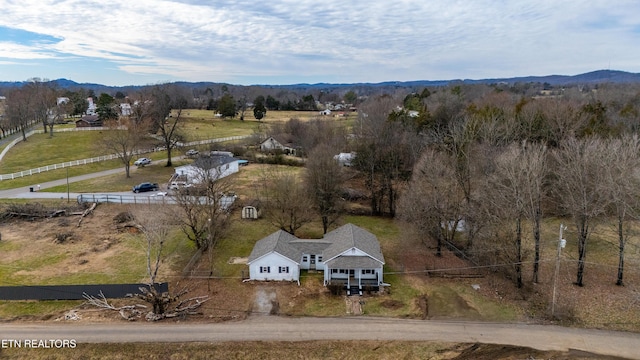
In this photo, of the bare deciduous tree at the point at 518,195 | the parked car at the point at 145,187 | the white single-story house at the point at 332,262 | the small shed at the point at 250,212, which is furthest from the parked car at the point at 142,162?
the bare deciduous tree at the point at 518,195

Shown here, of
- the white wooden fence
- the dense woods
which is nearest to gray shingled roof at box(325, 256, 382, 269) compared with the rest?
the dense woods

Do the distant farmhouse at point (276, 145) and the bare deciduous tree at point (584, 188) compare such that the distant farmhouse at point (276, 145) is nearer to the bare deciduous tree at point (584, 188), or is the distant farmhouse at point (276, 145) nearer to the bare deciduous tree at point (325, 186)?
the bare deciduous tree at point (325, 186)

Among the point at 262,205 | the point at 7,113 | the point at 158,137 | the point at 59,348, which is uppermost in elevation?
the point at 7,113

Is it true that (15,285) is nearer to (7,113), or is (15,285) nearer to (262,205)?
(262,205)

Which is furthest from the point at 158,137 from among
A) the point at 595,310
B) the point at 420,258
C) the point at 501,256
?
the point at 595,310

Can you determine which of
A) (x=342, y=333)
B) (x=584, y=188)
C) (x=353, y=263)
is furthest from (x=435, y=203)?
(x=342, y=333)
